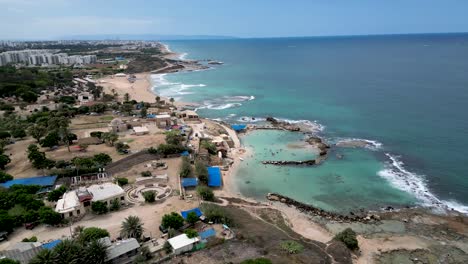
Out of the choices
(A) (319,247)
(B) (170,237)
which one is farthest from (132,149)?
(A) (319,247)

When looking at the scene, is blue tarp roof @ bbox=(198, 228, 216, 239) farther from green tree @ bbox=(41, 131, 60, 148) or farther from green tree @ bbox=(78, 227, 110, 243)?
green tree @ bbox=(41, 131, 60, 148)

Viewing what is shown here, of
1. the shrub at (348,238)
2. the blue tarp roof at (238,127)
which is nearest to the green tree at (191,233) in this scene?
the shrub at (348,238)

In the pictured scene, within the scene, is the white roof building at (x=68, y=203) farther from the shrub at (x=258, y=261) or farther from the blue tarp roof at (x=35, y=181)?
the shrub at (x=258, y=261)

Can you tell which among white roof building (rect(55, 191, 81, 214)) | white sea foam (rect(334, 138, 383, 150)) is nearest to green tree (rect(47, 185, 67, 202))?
white roof building (rect(55, 191, 81, 214))

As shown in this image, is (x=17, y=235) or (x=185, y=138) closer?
(x=17, y=235)

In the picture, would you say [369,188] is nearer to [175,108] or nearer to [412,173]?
[412,173]

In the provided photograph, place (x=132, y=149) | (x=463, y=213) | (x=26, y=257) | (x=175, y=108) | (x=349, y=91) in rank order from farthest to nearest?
(x=349, y=91)
(x=175, y=108)
(x=132, y=149)
(x=463, y=213)
(x=26, y=257)
